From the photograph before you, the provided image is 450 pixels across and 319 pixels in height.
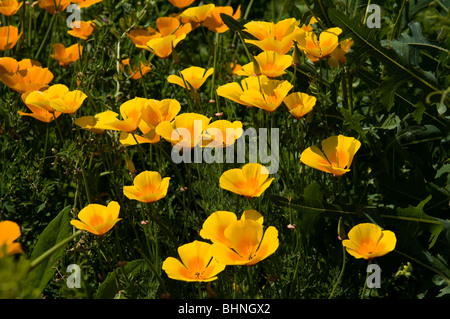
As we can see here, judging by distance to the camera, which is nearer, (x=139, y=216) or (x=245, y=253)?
(x=245, y=253)

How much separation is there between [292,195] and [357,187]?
18cm

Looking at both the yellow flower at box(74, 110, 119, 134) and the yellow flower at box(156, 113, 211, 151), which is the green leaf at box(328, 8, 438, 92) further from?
the yellow flower at box(74, 110, 119, 134)

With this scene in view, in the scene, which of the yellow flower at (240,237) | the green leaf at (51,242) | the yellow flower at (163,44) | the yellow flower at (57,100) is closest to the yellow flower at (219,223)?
the yellow flower at (240,237)

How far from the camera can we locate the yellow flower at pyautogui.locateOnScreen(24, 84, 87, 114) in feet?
5.31

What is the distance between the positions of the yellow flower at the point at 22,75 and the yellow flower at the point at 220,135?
1.88 ft

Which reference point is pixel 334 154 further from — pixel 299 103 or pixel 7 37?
pixel 7 37

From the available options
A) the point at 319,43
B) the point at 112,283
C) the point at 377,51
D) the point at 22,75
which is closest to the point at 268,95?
the point at 319,43

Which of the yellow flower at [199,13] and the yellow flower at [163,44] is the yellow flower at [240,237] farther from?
the yellow flower at [199,13]

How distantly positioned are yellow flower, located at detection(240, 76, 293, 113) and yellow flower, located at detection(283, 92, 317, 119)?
0.03 metres

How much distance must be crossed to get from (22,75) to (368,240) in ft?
3.65

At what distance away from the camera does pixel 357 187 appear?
1719 mm

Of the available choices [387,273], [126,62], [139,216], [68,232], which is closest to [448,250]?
[387,273]

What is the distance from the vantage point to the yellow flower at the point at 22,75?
1.83 metres
